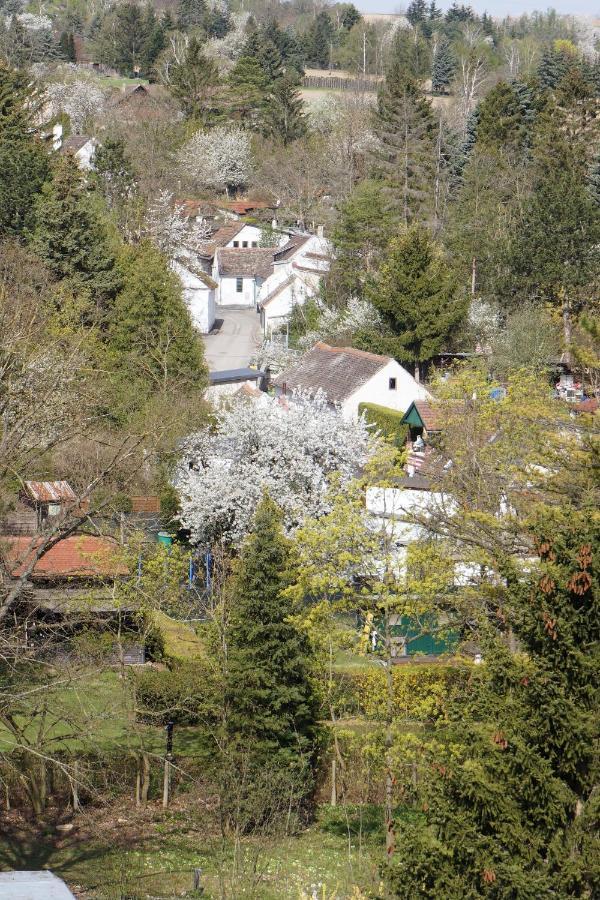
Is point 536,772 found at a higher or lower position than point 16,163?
lower

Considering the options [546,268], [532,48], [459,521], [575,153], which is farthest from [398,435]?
[532,48]

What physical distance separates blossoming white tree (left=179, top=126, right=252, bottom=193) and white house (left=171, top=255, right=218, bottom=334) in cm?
1992

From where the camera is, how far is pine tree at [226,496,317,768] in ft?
58.9

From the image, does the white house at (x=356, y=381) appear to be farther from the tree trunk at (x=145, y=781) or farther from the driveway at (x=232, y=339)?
the tree trunk at (x=145, y=781)

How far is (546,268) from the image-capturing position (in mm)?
45781

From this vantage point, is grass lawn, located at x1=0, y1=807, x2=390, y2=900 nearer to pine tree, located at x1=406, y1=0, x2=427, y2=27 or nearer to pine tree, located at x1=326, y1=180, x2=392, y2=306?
pine tree, located at x1=326, y1=180, x2=392, y2=306

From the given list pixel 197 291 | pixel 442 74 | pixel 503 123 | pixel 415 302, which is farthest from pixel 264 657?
pixel 442 74

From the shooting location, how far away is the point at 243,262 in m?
62.0

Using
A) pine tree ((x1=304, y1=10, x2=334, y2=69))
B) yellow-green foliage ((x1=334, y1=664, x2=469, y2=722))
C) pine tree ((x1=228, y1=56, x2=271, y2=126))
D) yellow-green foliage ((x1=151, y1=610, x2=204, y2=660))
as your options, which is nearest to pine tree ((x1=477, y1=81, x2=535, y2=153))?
pine tree ((x1=228, y1=56, x2=271, y2=126))

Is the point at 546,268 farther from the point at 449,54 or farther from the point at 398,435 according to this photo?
the point at 449,54

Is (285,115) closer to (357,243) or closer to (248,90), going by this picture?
(248,90)

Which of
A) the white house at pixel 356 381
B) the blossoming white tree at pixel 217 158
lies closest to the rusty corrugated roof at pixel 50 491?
the white house at pixel 356 381

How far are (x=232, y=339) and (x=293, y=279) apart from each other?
3.93 meters

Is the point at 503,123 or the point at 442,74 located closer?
the point at 503,123
